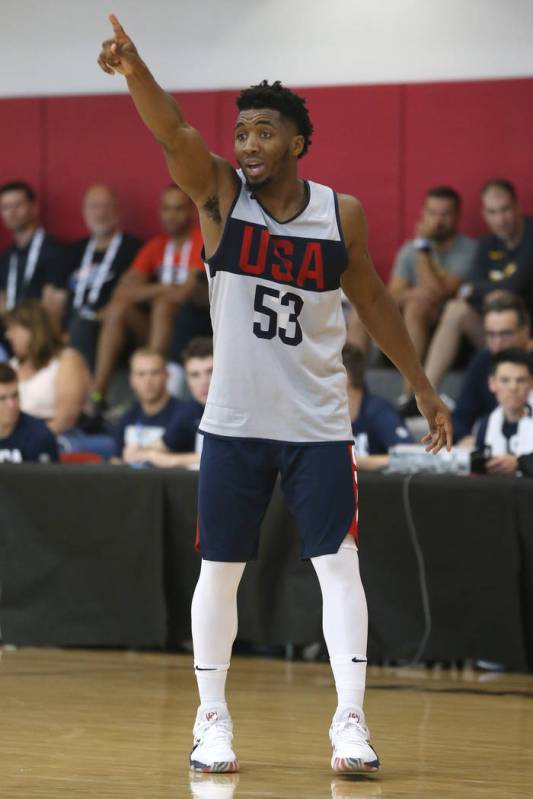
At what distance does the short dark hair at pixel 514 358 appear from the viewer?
609 cm

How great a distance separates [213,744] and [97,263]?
6137 millimetres

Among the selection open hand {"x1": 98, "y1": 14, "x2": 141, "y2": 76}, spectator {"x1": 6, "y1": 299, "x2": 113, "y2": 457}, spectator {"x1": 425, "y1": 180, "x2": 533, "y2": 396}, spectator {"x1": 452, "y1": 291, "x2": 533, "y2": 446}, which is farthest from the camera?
spectator {"x1": 425, "y1": 180, "x2": 533, "y2": 396}

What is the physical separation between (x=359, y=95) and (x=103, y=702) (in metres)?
5.57

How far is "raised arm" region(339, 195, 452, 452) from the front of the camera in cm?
354

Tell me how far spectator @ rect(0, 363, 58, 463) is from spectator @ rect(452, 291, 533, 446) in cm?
196

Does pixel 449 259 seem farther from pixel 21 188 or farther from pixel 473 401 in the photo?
pixel 21 188

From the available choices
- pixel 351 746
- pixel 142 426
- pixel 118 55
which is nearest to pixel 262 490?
pixel 351 746

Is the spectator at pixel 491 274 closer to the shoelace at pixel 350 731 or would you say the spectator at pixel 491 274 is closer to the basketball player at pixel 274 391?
the basketball player at pixel 274 391

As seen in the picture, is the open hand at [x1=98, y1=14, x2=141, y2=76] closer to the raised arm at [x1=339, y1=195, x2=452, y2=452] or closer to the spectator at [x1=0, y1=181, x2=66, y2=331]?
the raised arm at [x1=339, y1=195, x2=452, y2=452]

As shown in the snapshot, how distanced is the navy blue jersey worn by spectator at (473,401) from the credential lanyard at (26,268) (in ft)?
11.5

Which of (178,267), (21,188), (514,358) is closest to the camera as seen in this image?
(514,358)

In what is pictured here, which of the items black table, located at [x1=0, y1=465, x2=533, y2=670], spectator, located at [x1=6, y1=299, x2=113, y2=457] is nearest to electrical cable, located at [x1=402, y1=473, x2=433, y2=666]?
black table, located at [x1=0, y1=465, x2=533, y2=670]

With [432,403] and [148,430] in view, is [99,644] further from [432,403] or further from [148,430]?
[432,403]

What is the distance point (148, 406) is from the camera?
283 inches
